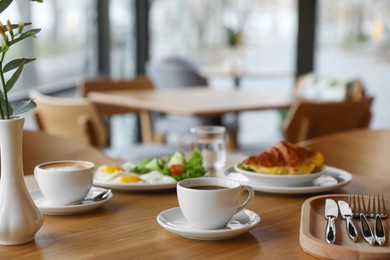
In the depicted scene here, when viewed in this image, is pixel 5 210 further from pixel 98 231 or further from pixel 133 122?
pixel 133 122

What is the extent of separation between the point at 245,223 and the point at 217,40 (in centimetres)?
656

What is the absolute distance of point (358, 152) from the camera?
214 centimetres

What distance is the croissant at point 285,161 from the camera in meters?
1.47

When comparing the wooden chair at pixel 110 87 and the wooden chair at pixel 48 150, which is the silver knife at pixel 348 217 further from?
the wooden chair at pixel 110 87

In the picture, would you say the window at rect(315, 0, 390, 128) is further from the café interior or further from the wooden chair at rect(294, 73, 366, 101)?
the wooden chair at rect(294, 73, 366, 101)

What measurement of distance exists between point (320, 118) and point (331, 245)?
2.67 m

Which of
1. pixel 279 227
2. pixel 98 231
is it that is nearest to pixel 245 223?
pixel 279 227

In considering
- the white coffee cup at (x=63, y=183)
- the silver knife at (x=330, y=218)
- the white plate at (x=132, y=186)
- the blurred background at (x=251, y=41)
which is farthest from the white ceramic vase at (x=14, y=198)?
the blurred background at (x=251, y=41)

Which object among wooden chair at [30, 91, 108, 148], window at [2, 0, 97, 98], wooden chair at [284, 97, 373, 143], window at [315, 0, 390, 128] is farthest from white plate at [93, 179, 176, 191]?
window at [315, 0, 390, 128]

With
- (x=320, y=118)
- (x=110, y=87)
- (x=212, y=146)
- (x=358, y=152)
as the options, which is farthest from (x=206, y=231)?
(x=110, y=87)

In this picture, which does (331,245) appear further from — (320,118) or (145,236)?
(320,118)

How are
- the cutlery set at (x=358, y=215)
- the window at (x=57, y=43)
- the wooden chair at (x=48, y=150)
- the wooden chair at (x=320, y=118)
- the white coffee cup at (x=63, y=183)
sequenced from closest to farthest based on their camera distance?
the cutlery set at (x=358, y=215) < the white coffee cup at (x=63, y=183) < the wooden chair at (x=48, y=150) < the wooden chair at (x=320, y=118) < the window at (x=57, y=43)

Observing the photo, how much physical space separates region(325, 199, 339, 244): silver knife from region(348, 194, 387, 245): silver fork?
0.04 metres

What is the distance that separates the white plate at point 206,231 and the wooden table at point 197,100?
8.20 feet
